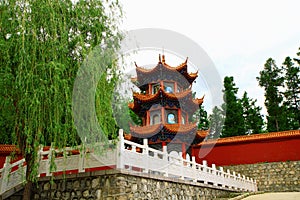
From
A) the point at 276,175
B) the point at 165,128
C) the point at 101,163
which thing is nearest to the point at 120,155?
the point at 101,163

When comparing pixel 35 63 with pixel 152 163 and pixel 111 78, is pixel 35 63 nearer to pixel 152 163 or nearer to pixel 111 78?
pixel 111 78

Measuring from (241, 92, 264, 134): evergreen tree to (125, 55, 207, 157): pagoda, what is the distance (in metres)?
10.1

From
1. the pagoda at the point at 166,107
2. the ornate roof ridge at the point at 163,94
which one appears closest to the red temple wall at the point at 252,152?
the pagoda at the point at 166,107

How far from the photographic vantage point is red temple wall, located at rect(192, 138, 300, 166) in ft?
47.1

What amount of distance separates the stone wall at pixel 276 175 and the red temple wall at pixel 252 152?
0.80ft

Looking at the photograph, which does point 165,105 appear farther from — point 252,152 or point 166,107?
point 252,152

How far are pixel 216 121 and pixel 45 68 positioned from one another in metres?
23.5

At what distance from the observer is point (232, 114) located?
23.4 metres

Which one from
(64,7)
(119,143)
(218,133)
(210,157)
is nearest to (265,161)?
(210,157)

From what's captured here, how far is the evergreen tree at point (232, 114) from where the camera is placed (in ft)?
74.1

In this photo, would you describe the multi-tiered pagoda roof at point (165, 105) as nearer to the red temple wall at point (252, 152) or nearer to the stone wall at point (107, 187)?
the red temple wall at point (252, 152)

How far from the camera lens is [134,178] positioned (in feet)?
20.1

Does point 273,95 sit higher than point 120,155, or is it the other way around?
point 273,95

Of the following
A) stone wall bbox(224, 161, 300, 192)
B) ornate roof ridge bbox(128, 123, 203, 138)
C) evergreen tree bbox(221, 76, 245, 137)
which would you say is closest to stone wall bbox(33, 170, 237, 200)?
ornate roof ridge bbox(128, 123, 203, 138)
